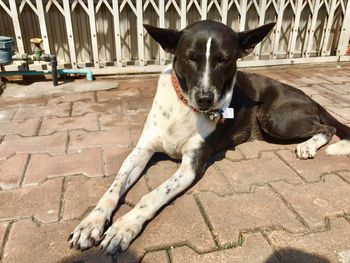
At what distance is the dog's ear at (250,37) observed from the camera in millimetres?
2643

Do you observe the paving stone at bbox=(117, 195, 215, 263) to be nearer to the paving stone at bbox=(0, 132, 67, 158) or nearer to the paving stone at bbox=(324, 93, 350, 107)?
the paving stone at bbox=(0, 132, 67, 158)

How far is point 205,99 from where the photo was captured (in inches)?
92.8

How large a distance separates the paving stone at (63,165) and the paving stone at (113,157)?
0.05 meters

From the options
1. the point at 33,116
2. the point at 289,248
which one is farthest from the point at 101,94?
the point at 289,248

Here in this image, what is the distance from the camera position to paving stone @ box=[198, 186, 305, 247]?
2.12 metres

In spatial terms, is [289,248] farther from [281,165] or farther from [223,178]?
[281,165]

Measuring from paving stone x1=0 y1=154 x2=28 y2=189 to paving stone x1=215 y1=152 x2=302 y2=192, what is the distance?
1.68 metres

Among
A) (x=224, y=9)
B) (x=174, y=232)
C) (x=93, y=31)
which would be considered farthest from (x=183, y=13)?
(x=174, y=232)

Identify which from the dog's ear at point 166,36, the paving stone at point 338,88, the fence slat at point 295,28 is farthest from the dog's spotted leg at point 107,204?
the fence slat at point 295,28

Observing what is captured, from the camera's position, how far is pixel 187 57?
246cm

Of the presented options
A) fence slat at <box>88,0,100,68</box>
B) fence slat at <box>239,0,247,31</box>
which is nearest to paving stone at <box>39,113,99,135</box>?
fence slat at <box>88,0,100,68</box>

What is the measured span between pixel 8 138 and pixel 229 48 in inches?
91.8

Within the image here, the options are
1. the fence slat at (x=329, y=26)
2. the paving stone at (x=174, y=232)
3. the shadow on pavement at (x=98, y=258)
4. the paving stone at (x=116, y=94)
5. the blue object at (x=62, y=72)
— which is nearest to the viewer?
the shadow on pavement at (x=98, y=258)

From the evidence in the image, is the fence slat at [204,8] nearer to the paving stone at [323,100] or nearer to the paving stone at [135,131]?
the paving stone at [323,100]
